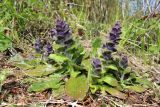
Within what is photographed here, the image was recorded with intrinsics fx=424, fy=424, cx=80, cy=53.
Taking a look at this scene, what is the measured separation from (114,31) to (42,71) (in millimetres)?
434

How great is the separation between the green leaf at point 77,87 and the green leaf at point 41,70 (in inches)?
6.8

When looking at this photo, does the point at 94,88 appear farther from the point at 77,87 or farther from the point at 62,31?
the point at 62,31

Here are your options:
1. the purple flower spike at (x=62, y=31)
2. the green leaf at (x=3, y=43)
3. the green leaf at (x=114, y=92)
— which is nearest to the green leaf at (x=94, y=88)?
the green leaf at (x=114, y=92)

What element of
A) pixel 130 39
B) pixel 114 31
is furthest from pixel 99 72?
pixel 130 39

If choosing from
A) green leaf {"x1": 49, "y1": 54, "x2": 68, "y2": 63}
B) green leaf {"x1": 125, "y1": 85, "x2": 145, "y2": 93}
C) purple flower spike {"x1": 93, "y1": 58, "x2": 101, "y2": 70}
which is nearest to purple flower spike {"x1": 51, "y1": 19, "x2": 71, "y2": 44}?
green leaf {"x1": 49, "y1": 54, "x2": 68, "y2": 63}

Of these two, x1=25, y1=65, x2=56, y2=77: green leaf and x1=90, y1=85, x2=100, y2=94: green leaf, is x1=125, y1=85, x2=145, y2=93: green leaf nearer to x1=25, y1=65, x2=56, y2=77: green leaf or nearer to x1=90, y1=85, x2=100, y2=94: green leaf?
x1=90, y1=85, x2=100, y2=94: green leaf

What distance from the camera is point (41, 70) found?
6.99 feet

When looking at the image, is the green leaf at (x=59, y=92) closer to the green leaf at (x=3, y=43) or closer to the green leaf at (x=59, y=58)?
the green leaf at (x=59, y=58)

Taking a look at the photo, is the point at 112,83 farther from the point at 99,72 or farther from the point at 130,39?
the point at 130,39

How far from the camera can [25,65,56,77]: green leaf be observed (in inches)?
82.9

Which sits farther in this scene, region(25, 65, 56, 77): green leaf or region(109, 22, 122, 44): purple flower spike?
region(25, 65, 56, 77): green leaf

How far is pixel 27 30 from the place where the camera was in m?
2.81

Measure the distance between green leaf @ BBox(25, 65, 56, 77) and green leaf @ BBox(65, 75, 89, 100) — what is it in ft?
0.57

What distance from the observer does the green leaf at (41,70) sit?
210 centimetres
